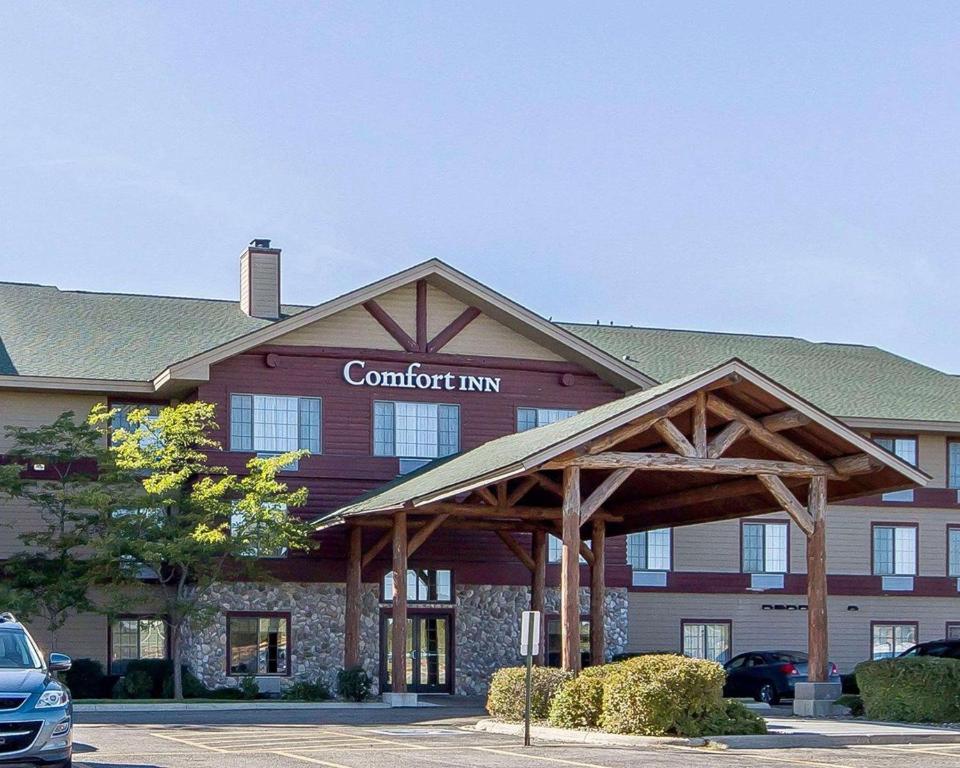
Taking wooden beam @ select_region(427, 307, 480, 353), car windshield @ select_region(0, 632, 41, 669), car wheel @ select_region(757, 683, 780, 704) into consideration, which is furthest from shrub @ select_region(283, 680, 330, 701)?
car windshield @ select_region(0, 632, 41, 669)

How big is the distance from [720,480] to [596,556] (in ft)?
20.5

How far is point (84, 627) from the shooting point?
117ft

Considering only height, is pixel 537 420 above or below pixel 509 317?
below

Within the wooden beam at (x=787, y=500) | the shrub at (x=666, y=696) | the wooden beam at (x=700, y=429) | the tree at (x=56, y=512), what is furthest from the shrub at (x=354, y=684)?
the shrub at (x=666, y=696)

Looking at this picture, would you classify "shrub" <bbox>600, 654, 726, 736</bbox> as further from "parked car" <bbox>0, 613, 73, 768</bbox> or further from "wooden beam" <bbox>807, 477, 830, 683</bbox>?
"parked car" <bbox>0, 613, 73, 768</bbox>

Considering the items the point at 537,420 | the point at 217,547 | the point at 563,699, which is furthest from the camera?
the point at 537,420

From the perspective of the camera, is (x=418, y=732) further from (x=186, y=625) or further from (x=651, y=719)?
(x=186, y=625)

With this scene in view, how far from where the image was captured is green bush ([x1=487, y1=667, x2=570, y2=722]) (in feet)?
79.7

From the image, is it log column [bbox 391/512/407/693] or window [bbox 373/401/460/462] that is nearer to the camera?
log column [bbox 391/512/407/693]

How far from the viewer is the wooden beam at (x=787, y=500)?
25.9 metres

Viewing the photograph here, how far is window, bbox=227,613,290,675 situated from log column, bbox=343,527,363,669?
Answer: 52.7 inches

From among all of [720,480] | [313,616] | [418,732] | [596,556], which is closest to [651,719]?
[418,732]

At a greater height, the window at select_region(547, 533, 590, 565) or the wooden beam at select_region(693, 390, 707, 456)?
the wooden beam at select_region(693, 390, 707, 456)

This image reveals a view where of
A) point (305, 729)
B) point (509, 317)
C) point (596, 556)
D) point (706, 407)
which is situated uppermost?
point (509, 317)
